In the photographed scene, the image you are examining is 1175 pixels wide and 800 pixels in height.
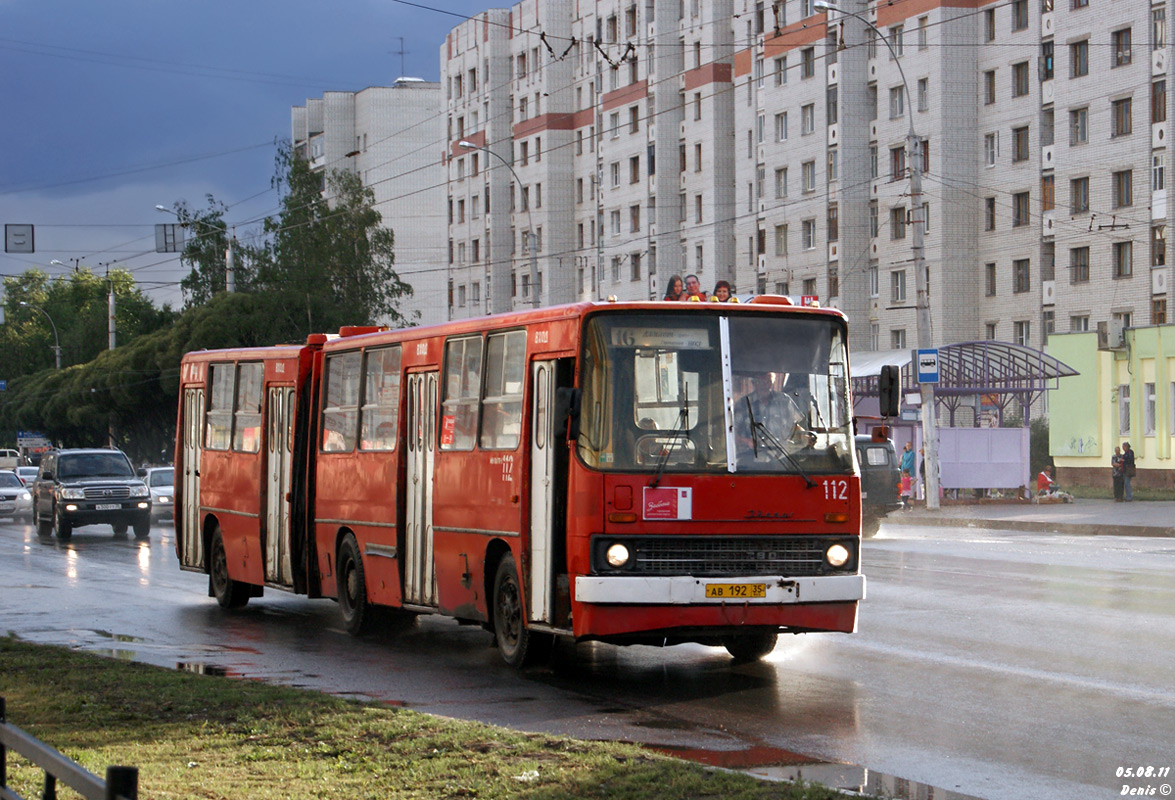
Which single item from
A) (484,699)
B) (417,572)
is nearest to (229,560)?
(417,572)

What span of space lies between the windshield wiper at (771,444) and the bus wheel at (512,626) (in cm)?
209

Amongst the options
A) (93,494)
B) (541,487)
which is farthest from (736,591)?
(93,494)

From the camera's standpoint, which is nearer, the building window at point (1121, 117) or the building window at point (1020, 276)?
the building window at point (1121, 117)

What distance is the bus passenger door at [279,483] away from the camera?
694 inches

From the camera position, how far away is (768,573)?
11.7 m

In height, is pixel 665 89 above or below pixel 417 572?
above

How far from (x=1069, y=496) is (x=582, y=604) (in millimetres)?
36350

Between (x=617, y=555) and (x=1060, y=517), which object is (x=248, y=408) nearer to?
(x=617, y=555)

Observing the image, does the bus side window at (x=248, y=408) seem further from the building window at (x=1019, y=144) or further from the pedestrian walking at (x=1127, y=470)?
the building window at (x=1019, y=144)

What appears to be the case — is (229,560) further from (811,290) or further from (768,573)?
(811,290)

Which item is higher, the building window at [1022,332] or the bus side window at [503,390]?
the building window at [1022,332]

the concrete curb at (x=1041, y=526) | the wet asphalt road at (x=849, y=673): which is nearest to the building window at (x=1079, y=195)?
the concrete curb at (x=1041, y=526)

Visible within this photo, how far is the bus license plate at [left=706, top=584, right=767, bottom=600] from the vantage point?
11.6m

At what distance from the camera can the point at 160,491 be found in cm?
4666
